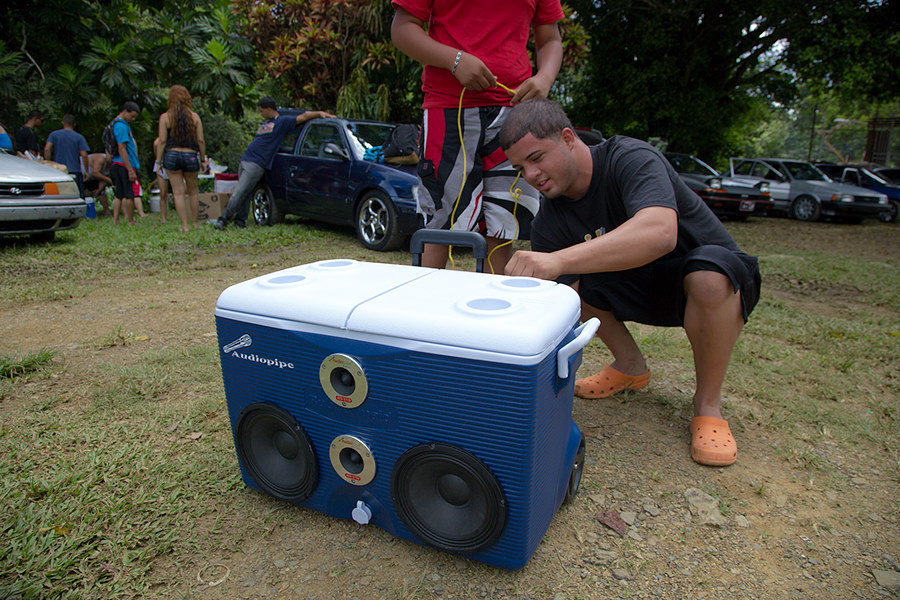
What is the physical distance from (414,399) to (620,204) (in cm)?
114

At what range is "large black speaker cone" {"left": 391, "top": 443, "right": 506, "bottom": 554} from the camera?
126cm

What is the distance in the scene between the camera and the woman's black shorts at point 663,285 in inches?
75.5

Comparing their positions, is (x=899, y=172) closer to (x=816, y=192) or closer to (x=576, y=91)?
(x=816, y=192)

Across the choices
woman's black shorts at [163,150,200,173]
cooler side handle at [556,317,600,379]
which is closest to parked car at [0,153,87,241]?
woman's black shorts at [163,150,200,173]

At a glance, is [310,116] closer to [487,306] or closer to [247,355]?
[247,355]

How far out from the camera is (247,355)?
1482mm

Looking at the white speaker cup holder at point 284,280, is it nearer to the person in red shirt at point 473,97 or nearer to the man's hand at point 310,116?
the person in red shirt at point 473,97

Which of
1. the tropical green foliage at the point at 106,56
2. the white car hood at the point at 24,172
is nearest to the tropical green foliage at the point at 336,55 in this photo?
the tropical green foliage at the point at 106,56

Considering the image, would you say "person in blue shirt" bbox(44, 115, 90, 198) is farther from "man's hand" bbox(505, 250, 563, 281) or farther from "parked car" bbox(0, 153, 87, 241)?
"man's hand" bbox(505, 250, 563, 281)

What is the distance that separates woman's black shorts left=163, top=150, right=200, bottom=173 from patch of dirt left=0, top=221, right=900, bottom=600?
5.76m

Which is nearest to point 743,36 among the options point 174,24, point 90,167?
point 174,24

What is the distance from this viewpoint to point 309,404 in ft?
4.69

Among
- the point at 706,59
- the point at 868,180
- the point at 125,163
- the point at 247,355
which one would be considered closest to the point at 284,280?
the point at 247,355

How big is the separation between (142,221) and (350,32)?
4.43 metres
